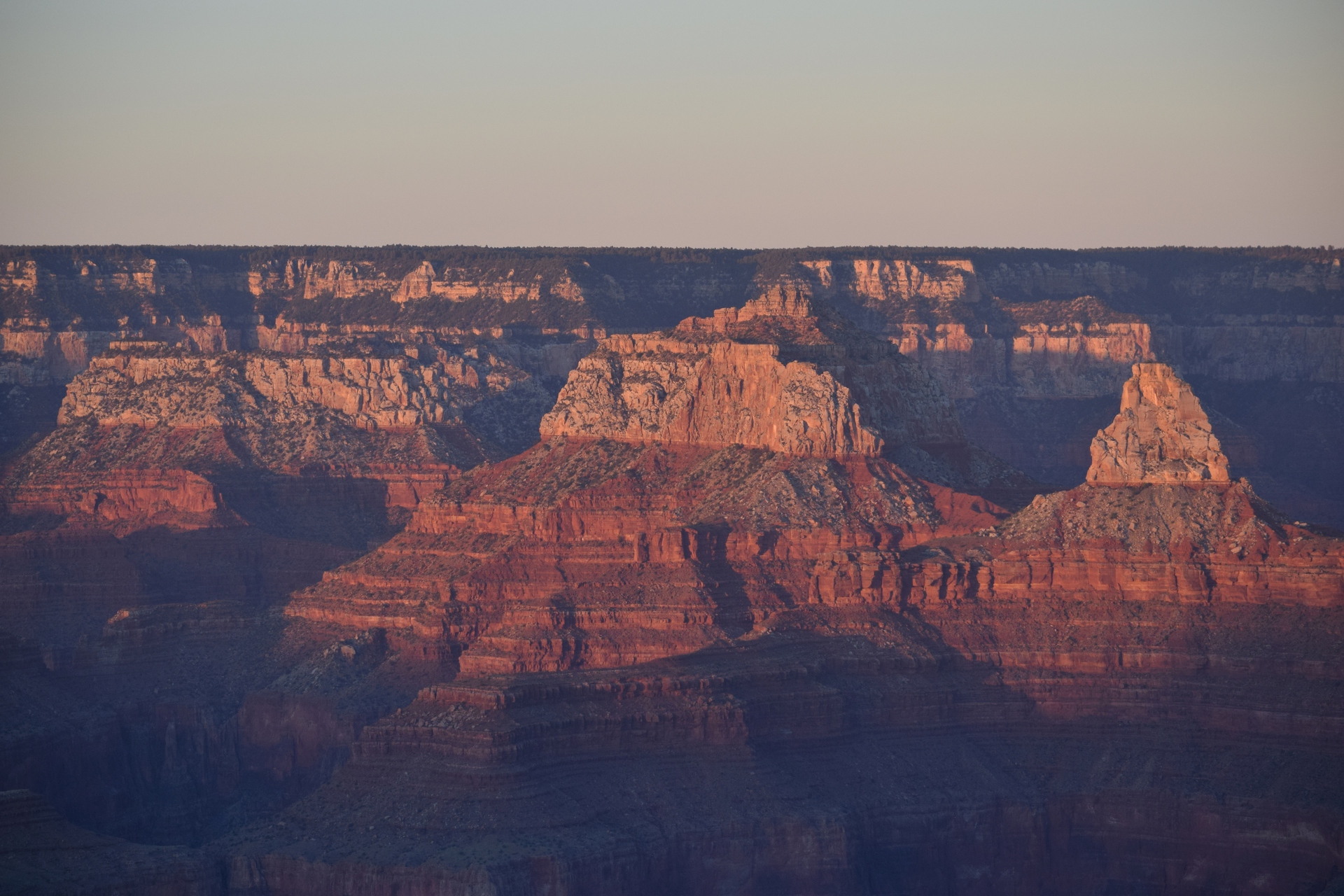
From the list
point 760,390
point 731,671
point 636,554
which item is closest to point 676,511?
point 636,554

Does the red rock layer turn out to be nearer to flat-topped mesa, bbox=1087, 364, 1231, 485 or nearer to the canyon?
the canyon

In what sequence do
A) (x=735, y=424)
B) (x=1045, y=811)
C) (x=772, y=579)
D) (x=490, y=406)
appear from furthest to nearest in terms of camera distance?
(x=490, y=406), (x=735, y=424), (x=772, y=579), (x=1045, y=811)

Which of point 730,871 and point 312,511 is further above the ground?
point 312,511

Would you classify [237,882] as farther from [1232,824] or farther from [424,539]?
[424,539]

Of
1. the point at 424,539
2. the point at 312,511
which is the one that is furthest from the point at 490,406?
the point at 424,539

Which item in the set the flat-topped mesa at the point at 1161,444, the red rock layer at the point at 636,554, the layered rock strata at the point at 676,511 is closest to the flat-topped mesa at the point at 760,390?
the layered rock strata at the point at 676,511

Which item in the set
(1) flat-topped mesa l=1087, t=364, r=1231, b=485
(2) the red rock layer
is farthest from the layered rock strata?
(1) flat-topped mesa l=1087, t=364, r=1231, b=485
